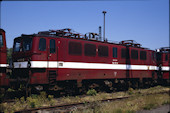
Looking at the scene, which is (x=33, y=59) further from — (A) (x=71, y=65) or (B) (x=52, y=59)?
(A) (x=71, y=65)

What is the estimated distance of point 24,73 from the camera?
12672 mm

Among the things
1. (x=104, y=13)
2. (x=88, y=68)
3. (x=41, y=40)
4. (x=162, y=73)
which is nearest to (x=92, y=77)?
(x=88, y=68)

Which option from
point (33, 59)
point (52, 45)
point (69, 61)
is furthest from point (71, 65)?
point (33, 59)

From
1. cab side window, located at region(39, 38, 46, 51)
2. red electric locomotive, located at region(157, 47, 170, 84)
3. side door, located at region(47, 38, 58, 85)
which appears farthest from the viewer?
red electric locomotive, located at region(157, 47, 170, 84)

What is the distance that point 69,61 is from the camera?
14.0m

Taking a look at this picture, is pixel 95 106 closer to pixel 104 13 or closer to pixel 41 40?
pixel 41 40

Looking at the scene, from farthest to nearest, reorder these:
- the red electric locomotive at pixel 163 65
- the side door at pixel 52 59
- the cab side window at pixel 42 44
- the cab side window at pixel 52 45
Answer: the red electric locomotive at pixel 163 65 → the cab side window at pixel 52 45 → the side door at pixel 52 59 → the cab side window at pixel 42 44

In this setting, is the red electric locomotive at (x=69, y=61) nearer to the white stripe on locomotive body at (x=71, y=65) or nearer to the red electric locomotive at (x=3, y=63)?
the white stripe on locomotive body at (x=71, y=65)

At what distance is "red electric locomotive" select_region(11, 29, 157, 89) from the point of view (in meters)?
12.5

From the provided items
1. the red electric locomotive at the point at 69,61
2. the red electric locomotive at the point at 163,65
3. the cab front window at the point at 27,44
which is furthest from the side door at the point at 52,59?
the red electric locomotive at the point at 163,65

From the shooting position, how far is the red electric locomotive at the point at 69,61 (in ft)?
41.2

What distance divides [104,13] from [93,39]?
1409cm

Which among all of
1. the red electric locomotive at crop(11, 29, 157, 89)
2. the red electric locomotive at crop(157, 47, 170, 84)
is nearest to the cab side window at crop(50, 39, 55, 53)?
the red electric locomotive at crop(11, 29, 157, 89)

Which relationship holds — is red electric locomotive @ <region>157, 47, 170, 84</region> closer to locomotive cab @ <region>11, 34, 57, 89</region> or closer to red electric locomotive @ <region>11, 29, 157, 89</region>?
red electric locomotive @ <region>11, 29, 157, 89</region>
